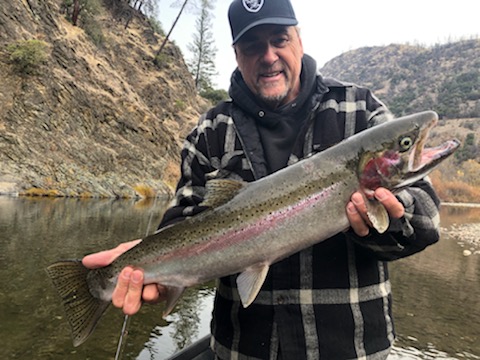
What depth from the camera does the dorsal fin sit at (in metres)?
2.50

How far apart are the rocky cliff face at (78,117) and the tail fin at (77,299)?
21021 millimetres

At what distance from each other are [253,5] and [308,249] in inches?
62.0

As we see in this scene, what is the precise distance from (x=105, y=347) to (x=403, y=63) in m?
186

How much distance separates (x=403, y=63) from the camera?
17138 cm

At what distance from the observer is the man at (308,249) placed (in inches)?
86.7

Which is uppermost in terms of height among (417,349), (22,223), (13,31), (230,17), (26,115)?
(13,31)

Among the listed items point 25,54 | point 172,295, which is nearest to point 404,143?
point 172,295

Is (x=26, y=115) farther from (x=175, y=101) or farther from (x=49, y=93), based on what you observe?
(x=175, y=101)

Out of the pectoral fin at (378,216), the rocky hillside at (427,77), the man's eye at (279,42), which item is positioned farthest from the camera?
the rocky hillside at (427,77)

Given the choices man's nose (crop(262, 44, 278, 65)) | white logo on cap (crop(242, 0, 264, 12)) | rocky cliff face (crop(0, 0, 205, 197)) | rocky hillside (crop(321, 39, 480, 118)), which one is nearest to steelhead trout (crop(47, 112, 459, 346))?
man's nose (crop(262, 44, 278, 65))

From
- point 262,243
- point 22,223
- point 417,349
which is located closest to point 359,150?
point 262,243

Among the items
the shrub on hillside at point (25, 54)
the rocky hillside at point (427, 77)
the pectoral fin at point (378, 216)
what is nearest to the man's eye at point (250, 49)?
the pectoral fin at point (378, 216)

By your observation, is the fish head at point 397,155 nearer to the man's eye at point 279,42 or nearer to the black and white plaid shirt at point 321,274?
the black and white plaid shirt at point 321,274

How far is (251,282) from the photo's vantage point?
2.26 meters
